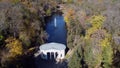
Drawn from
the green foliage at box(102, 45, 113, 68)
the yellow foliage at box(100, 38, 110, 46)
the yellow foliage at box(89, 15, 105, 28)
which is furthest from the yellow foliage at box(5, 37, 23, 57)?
the yellow foliage at box(89, 15, 105, 28)

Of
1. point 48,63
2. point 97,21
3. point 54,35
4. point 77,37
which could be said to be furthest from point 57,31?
point 48,63

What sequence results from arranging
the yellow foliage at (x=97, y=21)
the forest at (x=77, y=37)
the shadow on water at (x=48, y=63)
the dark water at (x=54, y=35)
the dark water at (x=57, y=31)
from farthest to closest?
the dark water at (x=57, y=31) < the yellow foliage at (x=97, y=21) < the dark water at (x=54, y=35) < the shadow on water at (x=48, y=63) < the forest at (x=77, y=37)

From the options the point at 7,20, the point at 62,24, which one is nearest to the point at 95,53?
the point at 7,20

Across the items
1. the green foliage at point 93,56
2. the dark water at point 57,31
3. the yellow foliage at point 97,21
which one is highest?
the yellow foliage at point 97,21

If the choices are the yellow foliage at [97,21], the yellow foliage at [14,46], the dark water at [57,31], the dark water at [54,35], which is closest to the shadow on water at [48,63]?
the dark water at [54,35]

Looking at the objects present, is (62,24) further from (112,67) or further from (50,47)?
(112,67)

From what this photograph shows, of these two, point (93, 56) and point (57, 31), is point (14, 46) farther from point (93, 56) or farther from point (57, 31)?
point (57, 31)

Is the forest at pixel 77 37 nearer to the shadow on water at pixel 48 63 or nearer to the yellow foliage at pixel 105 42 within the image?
the yellow foliage at pixel 105 42

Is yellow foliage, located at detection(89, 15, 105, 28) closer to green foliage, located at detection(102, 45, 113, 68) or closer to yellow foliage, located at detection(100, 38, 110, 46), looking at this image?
yellow foliage, located at detection(100, 38, 110, 46)
